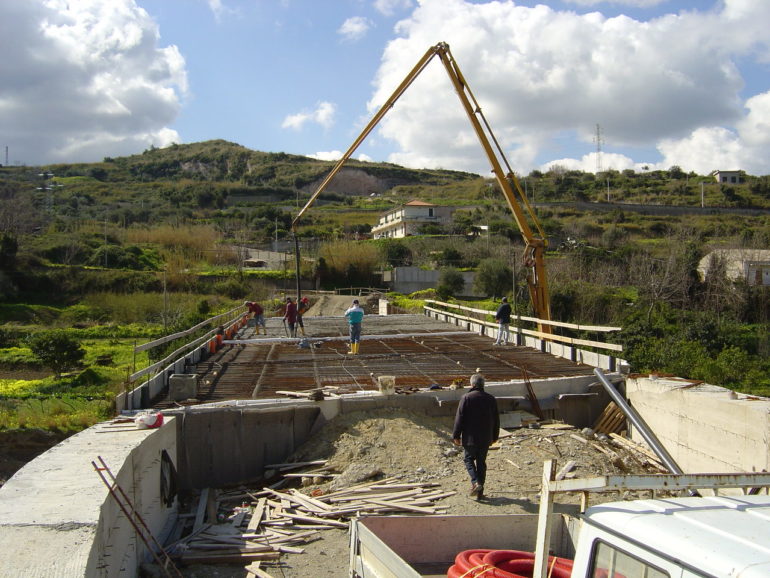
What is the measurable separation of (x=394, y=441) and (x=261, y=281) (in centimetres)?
4405

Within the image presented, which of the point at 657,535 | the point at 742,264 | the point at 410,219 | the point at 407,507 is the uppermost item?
the point at 410,219

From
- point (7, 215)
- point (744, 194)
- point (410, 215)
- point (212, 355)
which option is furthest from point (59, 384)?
point (744, 194)

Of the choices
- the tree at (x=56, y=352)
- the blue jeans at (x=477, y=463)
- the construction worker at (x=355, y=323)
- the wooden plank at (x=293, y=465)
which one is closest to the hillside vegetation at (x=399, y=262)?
the tree at (x=56, y=352)

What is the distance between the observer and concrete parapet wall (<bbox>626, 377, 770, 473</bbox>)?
9.27 m

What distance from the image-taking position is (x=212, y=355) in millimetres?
18141

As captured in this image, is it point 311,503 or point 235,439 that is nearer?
point 311,503

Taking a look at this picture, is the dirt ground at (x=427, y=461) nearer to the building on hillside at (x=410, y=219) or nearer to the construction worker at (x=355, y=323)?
the construction worker at (x=355, y=323)

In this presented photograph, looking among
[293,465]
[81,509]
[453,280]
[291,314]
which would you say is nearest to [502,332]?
[291,314]

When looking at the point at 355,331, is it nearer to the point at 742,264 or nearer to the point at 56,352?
the point at 56,352

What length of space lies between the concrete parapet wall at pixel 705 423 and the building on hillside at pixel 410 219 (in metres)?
62.6

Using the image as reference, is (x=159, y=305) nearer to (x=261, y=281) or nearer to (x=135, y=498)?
(x=261, y=281)

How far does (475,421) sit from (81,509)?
4281 mm

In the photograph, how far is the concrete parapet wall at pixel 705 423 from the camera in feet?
30.4

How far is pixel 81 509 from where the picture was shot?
5715 millimetres
